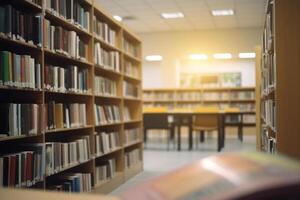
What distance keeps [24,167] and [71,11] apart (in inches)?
60.1

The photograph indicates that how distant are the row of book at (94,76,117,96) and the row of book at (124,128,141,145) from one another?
2.18 ft

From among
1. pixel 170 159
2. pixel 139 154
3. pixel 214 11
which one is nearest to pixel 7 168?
pixel 139 154

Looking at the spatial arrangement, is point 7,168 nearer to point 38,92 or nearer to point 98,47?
point 38,92

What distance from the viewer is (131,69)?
547cm

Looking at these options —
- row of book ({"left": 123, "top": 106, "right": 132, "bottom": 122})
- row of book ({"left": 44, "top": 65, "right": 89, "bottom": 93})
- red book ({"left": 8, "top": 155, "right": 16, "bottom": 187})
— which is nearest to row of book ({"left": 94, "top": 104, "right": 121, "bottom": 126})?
row of book ({"left": 123, "top": 106, "right": 132, "bottom": 122})

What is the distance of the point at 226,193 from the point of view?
41cm

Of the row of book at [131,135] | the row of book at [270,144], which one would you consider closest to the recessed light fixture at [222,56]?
the row of book at [131,135]

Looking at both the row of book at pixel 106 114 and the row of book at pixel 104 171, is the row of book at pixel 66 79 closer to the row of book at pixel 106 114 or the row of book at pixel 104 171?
the row of book at pixel 106 114

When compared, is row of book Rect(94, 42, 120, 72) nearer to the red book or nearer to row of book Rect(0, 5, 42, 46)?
row of book Rect(0, 5, 42, 46)

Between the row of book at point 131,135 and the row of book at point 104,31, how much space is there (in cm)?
125

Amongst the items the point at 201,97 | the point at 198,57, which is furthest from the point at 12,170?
the point at 198,57

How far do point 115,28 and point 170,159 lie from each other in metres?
2.90

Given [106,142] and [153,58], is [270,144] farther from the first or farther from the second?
[153,58]

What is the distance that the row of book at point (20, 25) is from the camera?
240 cm
